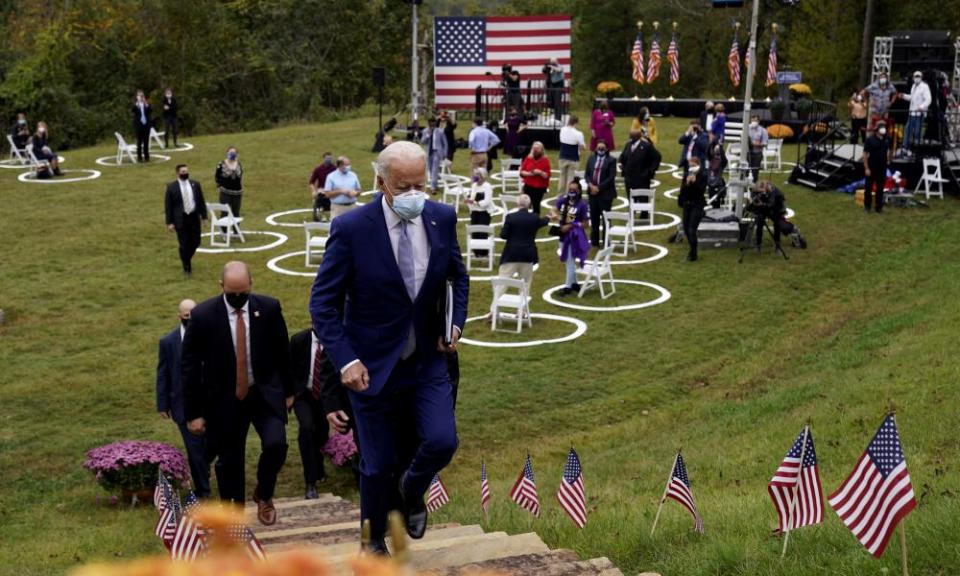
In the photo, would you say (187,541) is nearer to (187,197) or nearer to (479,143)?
(187,197)

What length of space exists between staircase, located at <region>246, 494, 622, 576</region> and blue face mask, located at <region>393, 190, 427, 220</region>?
1.62m

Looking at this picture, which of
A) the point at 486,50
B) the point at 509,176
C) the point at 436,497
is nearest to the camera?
the point at 436,497

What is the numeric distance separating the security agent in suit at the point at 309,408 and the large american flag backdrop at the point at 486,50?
2973 cm

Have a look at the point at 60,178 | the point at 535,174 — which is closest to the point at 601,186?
the point at 535,174

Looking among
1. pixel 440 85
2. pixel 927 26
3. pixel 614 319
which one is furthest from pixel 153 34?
pixel 614 319

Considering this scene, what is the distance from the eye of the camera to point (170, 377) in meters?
10.8

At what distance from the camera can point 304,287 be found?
2050 centimetres

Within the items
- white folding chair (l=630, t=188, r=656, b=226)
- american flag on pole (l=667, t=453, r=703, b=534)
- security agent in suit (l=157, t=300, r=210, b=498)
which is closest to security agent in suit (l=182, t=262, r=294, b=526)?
security agent in suit (l=157, t=300, r=210, b=498)

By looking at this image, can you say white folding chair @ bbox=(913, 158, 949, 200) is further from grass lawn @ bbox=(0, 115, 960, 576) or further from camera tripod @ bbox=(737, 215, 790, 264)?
camera tripod @ bbox=(737, 215, 790, 264)

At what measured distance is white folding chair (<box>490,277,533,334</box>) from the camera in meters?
17.8

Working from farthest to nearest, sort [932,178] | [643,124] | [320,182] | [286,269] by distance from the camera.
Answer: [643,124] < [932,178] < [320,182] < [286,269]

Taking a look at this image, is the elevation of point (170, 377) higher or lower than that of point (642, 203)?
higher

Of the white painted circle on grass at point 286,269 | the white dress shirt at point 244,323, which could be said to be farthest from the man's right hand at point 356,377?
the white painted circle on grass at point 286,269

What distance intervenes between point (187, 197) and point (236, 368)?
1309 cm
